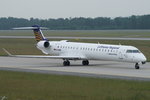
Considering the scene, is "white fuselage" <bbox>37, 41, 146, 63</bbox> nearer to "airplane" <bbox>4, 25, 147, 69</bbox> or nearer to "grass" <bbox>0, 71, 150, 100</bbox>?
"airplane" <bbox>4, 25, 147, 69</bbox>

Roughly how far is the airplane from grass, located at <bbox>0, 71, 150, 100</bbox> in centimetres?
859

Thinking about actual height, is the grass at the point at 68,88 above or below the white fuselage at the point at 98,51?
above

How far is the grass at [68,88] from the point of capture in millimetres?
20194

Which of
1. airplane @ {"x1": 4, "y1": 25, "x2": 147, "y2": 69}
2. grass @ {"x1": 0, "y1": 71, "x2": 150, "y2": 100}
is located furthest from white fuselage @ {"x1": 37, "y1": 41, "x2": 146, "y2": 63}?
grass @ {"x1": 0, "y1": 71, "x2": 150, "y2": 100}

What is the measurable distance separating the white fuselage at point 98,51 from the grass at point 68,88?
8.62 meters

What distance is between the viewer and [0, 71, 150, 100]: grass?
2019 centimetres

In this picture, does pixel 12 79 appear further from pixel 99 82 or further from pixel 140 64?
pixel 140 64

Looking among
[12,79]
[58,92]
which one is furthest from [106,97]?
[12,79]

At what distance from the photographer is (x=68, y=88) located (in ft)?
76.2

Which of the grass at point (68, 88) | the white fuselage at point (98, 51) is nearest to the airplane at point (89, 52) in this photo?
the white fuselage at point (98, 51)

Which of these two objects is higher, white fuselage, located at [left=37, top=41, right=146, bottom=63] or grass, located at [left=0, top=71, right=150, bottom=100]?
grass, located at [left=0, top=71, right=150, bottom=100]

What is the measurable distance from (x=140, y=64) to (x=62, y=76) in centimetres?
930

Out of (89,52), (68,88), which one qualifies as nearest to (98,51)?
(89,52)

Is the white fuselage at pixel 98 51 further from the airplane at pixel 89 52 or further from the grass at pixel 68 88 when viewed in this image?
the grass at pixel 68 88
